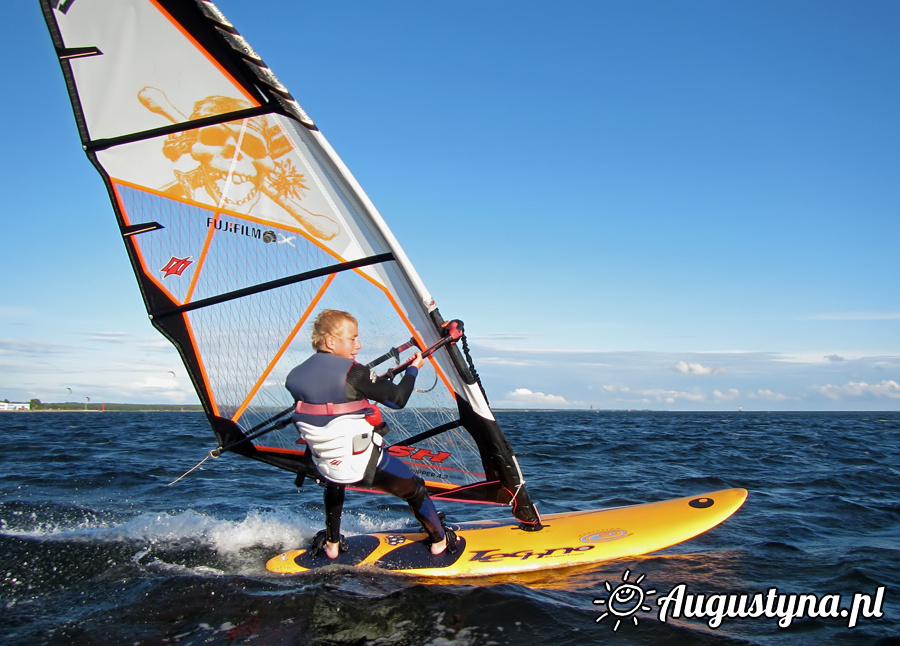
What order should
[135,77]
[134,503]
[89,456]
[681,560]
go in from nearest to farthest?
[135,77]
[681,560]
[134,503]
[89,456]

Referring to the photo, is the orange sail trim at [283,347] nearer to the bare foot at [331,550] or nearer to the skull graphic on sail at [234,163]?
the skull graphic on sail at [234,163]

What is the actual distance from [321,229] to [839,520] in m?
5.80

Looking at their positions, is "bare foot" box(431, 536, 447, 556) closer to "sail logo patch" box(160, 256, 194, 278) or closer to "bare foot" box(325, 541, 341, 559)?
"bare foot" box(325, 541, 341, 559)

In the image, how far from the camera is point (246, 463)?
40.9ft

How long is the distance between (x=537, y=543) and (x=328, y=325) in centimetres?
243

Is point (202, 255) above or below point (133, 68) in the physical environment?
below

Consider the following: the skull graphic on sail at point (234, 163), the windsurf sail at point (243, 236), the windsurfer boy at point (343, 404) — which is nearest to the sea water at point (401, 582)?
the windsurfer boy at point (343, 404)

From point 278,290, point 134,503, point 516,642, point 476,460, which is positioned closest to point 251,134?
point 278,290

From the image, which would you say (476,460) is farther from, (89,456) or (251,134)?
(89,456)

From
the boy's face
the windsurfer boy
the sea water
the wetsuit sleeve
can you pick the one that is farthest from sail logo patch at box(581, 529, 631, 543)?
the boy's face

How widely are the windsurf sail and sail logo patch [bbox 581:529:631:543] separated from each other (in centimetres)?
45

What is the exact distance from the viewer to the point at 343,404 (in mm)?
3891

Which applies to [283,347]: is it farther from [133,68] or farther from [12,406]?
[12,406]

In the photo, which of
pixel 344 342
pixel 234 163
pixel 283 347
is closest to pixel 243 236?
pixel 234 163
